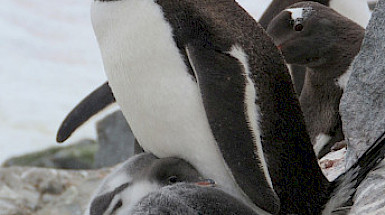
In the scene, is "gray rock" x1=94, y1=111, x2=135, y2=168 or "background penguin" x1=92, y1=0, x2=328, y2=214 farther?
"gray rock" x1=94, y1=111, x2=135, y2=168

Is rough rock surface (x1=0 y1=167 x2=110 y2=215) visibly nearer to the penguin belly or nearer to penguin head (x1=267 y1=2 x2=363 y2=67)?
penguin head (x1=267 y1=2 x2=363 y2=67)

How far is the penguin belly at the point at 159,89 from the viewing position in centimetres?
229

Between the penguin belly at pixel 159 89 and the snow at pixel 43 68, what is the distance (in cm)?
390

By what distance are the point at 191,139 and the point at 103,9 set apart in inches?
18.1

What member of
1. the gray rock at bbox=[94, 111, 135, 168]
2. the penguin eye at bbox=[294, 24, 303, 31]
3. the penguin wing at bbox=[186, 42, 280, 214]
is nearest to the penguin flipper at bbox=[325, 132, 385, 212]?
the penguin wing at bbox=[186, 42, 280, 214]

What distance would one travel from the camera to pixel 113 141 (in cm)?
581

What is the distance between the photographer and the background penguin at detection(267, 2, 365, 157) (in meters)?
2.98

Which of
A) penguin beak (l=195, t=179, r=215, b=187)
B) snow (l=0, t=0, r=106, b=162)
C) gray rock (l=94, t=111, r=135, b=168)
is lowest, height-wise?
snow (l=0, t=0, r=106, b=162)

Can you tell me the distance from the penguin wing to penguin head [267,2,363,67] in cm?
77

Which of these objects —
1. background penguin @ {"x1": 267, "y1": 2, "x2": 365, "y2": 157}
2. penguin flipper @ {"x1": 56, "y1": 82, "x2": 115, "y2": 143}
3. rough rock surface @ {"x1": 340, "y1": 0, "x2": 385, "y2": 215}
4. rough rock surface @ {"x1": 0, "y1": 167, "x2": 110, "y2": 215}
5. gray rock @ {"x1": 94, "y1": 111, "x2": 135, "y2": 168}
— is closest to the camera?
rough rock surface @ {"x1": 340, "y1": 0, "x2": 385, "y2": 215}

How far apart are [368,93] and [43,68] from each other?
5983 mm

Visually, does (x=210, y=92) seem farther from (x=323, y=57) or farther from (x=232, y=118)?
(x=323, y=57)

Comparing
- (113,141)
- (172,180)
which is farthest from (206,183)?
(113,141)

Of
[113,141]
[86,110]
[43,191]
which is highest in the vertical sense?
[86,110]
